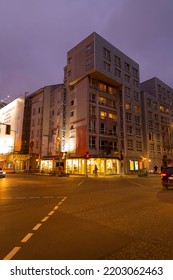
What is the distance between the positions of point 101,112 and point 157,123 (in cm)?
2040

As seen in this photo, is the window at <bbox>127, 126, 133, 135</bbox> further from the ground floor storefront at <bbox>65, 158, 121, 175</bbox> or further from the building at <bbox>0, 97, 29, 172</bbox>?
the building at <bbox>0, 97, 29, 172</bbox>

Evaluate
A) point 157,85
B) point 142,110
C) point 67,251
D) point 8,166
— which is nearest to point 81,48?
point 142,110

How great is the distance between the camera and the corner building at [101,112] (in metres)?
42.0

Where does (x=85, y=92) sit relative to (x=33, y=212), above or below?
above

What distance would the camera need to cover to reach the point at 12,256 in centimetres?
400

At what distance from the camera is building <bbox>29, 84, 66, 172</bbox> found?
47375mm

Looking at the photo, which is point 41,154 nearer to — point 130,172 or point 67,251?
point 130,172

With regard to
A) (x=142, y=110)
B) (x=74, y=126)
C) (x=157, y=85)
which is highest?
(x=157, y=85)

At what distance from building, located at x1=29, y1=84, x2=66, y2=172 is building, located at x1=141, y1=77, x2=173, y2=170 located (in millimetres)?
22020

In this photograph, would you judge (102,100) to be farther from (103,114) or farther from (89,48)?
(89,48)

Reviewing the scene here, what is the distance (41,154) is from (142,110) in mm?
29123

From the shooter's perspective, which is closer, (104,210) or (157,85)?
(104,210)

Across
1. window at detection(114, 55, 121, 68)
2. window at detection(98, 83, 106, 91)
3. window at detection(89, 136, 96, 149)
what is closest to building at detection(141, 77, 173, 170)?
window at detection(114, 55, 121, 68)

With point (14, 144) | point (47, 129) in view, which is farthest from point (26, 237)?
point (14, 144)
